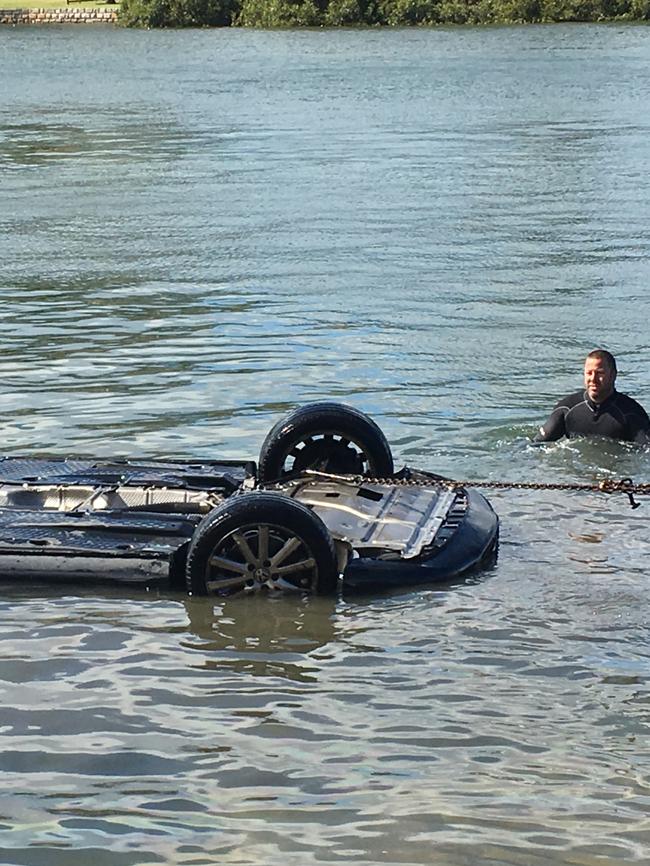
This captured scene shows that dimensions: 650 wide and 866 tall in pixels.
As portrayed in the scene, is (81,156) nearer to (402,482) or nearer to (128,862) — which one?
(402,482)

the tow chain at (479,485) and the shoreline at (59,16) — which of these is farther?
the shoreline at (59,16)

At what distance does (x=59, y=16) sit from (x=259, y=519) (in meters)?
97.7

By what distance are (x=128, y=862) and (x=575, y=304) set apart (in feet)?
45.5

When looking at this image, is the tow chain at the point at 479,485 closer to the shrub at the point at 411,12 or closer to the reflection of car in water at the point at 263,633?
the reflection of car in water at the point at 263,633

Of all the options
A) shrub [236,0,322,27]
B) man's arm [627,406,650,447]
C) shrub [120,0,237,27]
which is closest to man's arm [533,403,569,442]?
man's arm [627,406,650,447]

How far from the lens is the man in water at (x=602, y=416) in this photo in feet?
44.1

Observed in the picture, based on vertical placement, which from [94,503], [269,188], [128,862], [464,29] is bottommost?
[128,862]

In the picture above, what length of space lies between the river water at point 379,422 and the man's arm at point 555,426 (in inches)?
7.3

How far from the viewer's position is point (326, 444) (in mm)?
11562

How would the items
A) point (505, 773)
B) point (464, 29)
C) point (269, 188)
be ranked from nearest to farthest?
point (505, 773) → point (269, 188) → point (464, 29)

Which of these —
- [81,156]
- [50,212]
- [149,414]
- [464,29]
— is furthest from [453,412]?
[464,29]

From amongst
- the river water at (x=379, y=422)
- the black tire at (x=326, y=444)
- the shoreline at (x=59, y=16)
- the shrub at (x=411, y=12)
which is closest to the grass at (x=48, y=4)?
the shoreline at (x=59, y=16)

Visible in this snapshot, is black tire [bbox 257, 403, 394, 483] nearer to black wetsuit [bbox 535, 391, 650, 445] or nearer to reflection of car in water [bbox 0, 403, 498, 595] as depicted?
reflection of car in water [bbox 0, 403, 498, 595]

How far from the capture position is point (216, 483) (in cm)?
1106
